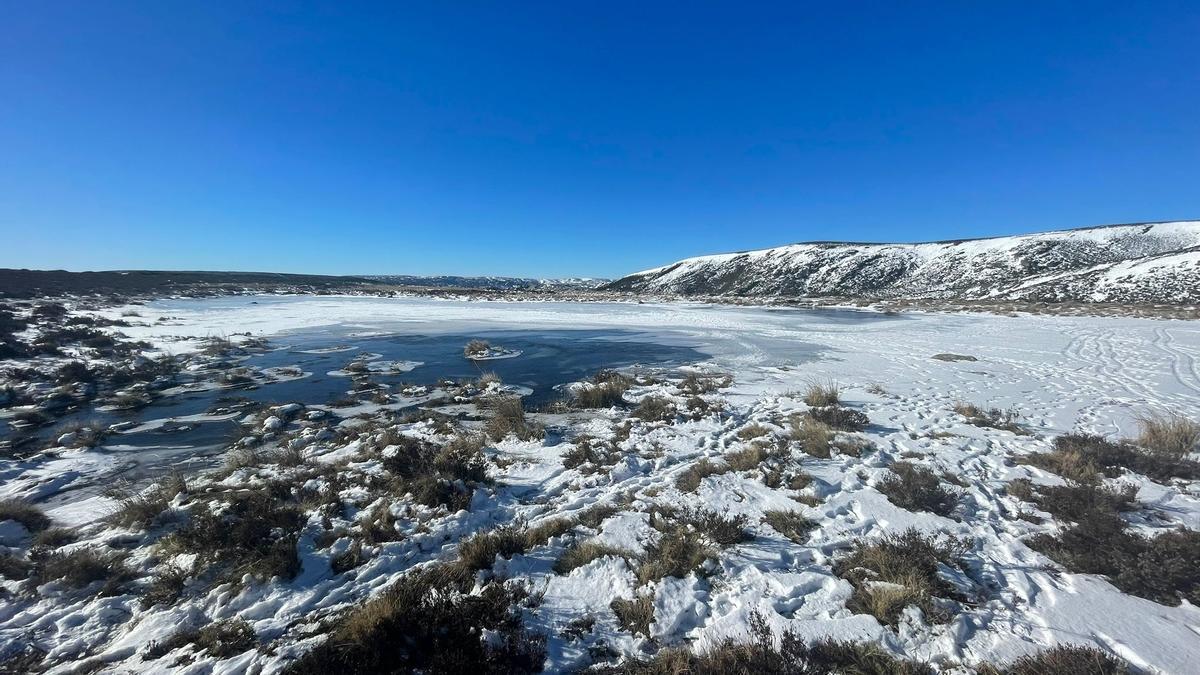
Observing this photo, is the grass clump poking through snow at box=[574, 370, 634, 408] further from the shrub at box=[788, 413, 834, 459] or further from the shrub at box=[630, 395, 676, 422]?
the shrub at box=[788, 413, 834, 459]

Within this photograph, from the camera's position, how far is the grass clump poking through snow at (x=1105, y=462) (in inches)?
238

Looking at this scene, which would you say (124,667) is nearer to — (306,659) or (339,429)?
(306,659)

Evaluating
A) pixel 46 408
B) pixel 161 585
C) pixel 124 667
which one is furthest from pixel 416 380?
pixel 124 667

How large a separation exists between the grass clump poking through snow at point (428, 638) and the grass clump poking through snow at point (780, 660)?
852 millimetres

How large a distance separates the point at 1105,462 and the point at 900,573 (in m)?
5.11

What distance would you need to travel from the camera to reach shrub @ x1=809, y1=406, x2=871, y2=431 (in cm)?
861

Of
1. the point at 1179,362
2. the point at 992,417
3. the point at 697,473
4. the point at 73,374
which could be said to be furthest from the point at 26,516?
the point at 1179,362

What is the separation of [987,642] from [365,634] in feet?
16.0

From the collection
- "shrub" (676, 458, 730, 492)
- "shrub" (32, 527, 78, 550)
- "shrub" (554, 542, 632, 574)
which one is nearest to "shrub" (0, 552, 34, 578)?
"shrub" (32, 527, 78, 550)

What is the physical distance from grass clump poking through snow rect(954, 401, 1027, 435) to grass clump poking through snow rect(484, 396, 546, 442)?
336 inches

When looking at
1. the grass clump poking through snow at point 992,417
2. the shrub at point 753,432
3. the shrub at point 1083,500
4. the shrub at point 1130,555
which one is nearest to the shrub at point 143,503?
the shrub at point 753,432

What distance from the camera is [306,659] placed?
329 cm

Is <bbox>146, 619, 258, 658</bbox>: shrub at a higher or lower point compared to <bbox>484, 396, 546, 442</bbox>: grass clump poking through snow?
lower

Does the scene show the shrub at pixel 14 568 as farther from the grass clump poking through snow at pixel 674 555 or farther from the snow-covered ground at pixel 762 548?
the grass clump poking through snow at pixel 674 555
